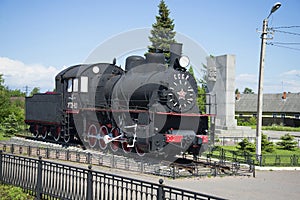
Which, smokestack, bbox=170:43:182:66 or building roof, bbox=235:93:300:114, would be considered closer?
smokestack, bbox=170:43:182:66

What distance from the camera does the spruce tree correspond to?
53344 mm

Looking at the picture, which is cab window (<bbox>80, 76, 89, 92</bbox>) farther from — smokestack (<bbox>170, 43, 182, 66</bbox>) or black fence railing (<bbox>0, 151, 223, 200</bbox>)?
black fence railing (<bbox>0, 151, 223, 200</bbox>)

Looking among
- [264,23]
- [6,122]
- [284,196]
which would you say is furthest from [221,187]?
[6,122]

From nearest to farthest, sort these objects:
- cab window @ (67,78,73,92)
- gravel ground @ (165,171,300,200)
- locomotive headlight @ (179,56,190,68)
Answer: gravel ground @ (165,171,300,200), locomotive headlight @ (179,56,190,68), cab window @ (67,78,73,92)

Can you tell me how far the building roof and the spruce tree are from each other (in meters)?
24.9

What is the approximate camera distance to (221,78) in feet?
116

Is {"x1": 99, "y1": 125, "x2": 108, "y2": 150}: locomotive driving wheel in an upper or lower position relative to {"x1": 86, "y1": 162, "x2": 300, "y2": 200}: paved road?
upper

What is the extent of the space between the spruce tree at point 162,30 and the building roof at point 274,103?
2491 centimetres

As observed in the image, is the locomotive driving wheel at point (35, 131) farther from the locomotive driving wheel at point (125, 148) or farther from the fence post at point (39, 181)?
the fence post at point (39, 181)

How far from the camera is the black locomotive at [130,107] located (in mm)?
15672

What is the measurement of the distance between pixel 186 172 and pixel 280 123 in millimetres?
54975

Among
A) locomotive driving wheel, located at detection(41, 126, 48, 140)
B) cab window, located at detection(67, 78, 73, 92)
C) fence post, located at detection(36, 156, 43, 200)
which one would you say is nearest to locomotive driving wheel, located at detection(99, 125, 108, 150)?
cab window, located at detection(67, 78, 73, 92)

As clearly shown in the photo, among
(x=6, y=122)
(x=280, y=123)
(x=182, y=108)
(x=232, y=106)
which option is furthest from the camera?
(x=280, y=123)

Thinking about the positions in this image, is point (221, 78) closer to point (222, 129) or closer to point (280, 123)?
point (222, 129)
